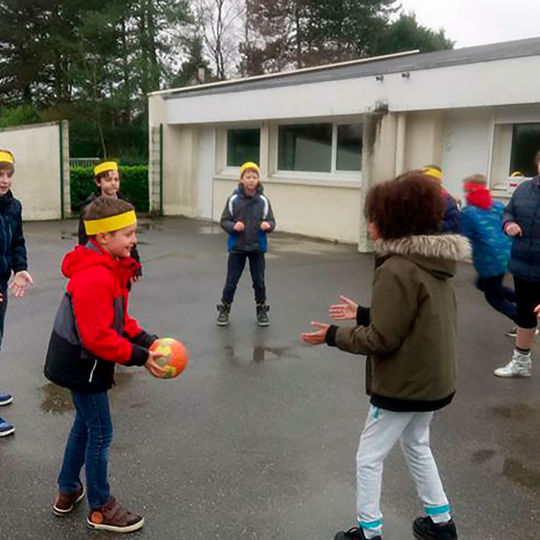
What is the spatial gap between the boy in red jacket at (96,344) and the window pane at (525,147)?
951 cm

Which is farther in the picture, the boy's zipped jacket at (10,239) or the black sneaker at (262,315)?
the black sneaker at (262,315)

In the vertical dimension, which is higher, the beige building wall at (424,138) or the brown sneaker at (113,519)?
the beige building wall at (424,138)

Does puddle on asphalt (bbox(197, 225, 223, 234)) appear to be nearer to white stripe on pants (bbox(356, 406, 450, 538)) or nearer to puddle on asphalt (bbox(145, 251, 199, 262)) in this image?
puddle on asphalt (bbox(145, 251, 199, 262))

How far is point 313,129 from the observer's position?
15.1m

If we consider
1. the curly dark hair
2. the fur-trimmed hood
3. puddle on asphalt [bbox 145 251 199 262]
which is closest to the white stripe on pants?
the fur-trimmed hood

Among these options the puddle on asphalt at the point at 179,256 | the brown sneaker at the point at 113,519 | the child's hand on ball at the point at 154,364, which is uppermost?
the child's hand on ball at the point at 154,364

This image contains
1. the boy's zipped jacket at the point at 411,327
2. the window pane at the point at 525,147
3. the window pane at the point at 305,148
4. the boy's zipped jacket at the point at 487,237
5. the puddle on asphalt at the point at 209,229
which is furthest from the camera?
the puddle on asphalt at the point at 209,229

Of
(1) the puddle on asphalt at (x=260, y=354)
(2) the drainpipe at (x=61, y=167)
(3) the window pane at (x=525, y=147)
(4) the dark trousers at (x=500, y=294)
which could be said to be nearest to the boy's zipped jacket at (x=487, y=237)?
(4) the dark trousers at (x=500, y=294)

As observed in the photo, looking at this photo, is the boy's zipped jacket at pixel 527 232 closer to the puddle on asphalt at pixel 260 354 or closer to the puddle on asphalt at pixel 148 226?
the puddle on asphalt at pixel 260 354

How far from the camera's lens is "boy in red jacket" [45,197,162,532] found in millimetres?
2900

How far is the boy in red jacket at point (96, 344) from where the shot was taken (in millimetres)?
2900

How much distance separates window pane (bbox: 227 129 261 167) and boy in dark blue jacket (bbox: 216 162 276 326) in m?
9.73

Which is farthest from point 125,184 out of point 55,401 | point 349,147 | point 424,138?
point 55,401

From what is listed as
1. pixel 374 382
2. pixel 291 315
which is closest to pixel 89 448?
pixel 374 382
